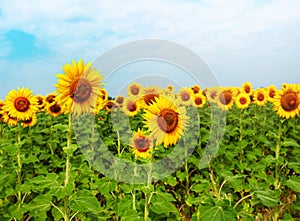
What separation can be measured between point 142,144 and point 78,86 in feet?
3.45

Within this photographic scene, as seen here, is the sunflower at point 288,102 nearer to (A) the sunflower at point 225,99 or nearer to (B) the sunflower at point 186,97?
(B) the sunflower at point 186,97

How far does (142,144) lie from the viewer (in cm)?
398

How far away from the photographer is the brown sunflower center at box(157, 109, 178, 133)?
11.1ft

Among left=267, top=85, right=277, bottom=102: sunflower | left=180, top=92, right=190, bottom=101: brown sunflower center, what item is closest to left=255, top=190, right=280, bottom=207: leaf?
left=180, top=92, right=190, bottom=101: brown sunflower center

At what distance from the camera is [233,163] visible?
23.2 feet

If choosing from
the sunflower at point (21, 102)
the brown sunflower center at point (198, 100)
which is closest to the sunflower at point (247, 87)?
the brown sunflower center at point (198, 100)

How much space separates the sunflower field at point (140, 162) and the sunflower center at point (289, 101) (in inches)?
0.6

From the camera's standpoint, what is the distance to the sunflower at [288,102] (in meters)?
5.54

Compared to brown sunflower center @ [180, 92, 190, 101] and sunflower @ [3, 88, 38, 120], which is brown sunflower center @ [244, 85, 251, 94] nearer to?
brown sunflower center @ [180, 92, 190, 101]

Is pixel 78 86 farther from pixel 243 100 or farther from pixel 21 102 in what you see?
pixel 243 100

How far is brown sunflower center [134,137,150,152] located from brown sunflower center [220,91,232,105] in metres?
5.07

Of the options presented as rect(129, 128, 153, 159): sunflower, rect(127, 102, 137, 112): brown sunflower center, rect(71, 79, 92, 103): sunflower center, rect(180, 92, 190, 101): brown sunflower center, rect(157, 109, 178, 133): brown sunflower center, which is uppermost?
rect(180, 92, 190, 101): brown sunflower center

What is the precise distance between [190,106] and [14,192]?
4757 mm

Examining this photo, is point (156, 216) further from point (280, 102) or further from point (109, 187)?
point (280, 102)
